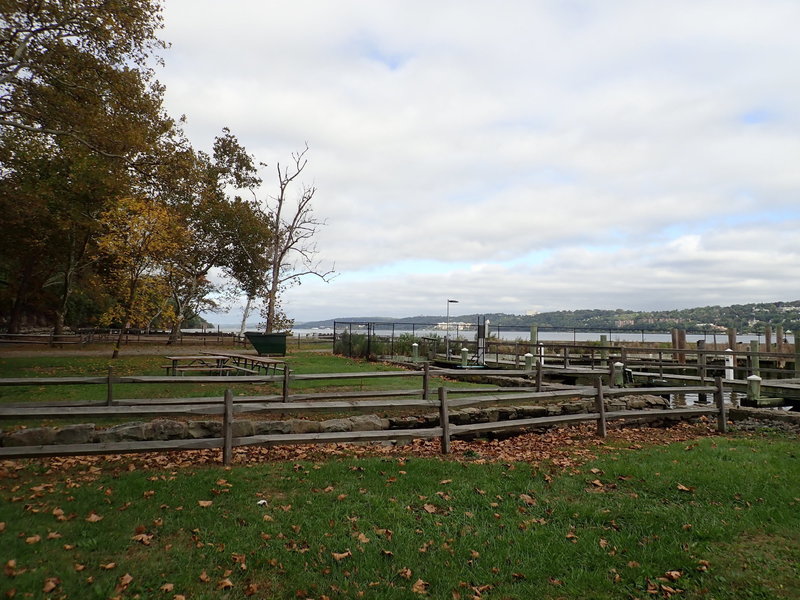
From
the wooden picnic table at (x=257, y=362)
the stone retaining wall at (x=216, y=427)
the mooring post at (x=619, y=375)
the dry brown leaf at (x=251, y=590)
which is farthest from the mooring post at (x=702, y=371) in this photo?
the dry brown leaf at (x=251, y=590)

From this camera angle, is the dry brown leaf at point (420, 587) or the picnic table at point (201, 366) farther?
the picnic table at point (201, 366)

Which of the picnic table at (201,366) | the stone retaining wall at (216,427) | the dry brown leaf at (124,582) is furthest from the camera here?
the picnic table at (201,366)

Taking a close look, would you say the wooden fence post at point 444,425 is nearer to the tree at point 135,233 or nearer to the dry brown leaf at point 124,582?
the dry brown leaf at point 124,582

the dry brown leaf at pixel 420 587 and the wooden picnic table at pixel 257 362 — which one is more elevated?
the wooden picnic table at pixel 257 362

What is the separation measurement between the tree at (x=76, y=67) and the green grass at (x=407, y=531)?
1386 cm

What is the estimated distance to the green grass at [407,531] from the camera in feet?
13.5

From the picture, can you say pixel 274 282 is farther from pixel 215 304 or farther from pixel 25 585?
pixel 25 585

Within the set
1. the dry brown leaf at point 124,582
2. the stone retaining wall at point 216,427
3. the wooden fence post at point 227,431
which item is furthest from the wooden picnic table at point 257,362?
the dry brown leaf at point 124,582

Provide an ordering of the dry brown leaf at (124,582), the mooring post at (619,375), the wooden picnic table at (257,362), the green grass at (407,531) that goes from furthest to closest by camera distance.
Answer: the mooring post at (619,375) < the wooden picnic table at (257,362) < the green grass at (407,531) < the dry brown leaf at (124,582)

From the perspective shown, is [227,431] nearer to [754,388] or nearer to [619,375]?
[619,375]

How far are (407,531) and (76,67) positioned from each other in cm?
1829

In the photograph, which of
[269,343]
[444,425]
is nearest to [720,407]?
[444,425]

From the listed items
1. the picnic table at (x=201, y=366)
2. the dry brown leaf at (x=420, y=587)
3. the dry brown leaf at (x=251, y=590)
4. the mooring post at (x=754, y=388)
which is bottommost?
the dry brown leaf at (x=420, y=587)

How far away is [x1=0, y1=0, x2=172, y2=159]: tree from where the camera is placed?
606 inches
